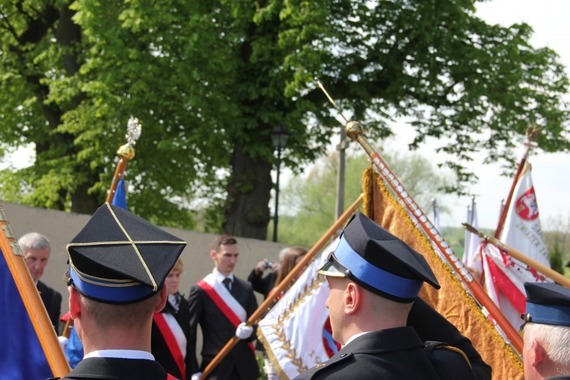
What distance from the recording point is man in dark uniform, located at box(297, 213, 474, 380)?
9.18 feet

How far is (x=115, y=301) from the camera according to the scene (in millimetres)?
2383

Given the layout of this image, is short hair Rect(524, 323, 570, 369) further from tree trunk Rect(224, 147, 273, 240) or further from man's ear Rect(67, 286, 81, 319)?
tree trunk Rect(224, 147, 273, 240)

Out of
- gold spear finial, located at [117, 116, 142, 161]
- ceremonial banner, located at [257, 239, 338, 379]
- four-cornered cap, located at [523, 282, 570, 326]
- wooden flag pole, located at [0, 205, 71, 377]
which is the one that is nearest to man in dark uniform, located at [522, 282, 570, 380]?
four-cornered cap, located at [523, 282, 570, 326]

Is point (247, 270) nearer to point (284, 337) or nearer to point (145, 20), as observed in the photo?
point (145, 20)

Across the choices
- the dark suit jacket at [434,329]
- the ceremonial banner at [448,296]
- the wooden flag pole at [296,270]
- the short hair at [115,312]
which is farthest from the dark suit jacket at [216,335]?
the short hair at [115,312]

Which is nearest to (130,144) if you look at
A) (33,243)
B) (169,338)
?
(33,243)

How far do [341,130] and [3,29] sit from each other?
9.71 m

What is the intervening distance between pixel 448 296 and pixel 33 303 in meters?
2.34

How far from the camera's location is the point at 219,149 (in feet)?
67.2

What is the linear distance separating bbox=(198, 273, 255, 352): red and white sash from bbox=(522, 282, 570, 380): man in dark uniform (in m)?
5.25

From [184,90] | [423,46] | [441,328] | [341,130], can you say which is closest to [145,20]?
[184,90]

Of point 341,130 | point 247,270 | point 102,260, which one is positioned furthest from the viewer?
point 341,130

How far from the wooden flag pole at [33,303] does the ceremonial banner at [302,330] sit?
2961 millimetres

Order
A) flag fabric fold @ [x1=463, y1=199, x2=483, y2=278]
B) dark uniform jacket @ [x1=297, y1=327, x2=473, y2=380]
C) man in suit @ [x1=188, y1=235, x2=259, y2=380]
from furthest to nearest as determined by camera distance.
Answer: flag fabric fold @ [x1=463, y1=199, x2=483, y2=278], man in suit @ [x1=188, y1=235, x2=259, y2=380], dark uniform jacket @ [x1=297, y1=327, x2=473, y2=380]
